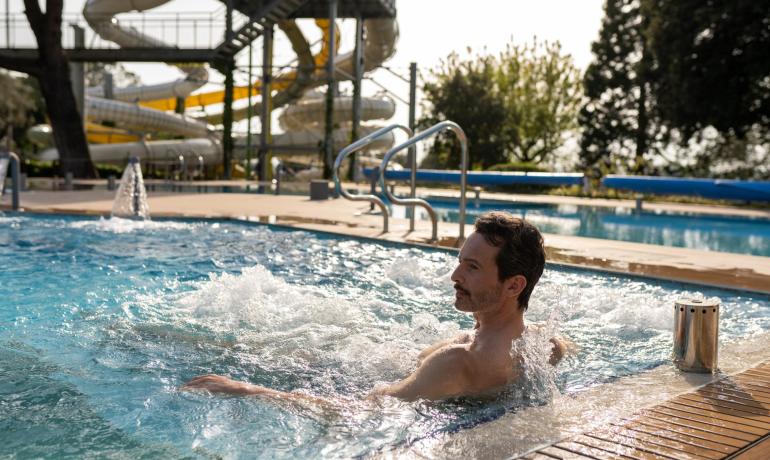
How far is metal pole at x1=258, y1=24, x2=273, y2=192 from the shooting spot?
945 inches

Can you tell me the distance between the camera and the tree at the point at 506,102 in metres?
32.1

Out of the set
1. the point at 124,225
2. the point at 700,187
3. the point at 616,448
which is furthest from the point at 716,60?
the point at 616,448

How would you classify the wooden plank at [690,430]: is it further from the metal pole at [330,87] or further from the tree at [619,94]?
the tree at [619,94]

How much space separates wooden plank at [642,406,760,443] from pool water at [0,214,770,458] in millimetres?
495

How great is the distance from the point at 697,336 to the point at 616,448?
1242mm

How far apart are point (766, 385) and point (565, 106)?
1327 inches

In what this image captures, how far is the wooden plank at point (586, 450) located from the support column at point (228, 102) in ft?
69.2

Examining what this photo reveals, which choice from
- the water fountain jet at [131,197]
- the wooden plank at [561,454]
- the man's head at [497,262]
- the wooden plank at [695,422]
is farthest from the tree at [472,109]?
the wooden plank at [561,454]

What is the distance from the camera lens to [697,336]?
127 inches

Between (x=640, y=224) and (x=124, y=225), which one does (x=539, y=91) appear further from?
(x=124, y=225)

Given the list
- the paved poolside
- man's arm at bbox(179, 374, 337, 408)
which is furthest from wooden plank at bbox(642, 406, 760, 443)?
the paved poolside

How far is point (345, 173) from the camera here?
26406 millimetres

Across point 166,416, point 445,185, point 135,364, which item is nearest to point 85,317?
point 135,364

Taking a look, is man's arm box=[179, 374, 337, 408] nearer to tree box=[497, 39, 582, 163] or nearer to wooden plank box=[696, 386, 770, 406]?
wooden plank box=[696, 386, 770, 406]
